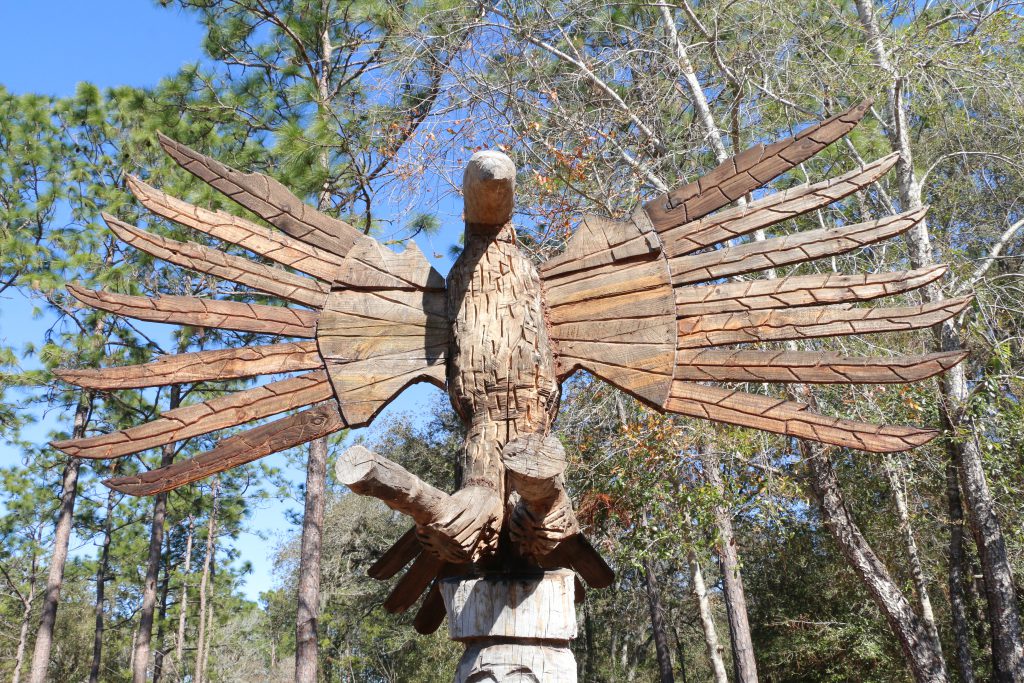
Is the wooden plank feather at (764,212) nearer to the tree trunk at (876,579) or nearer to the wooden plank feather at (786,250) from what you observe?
the wooden plank feather at (786,250)

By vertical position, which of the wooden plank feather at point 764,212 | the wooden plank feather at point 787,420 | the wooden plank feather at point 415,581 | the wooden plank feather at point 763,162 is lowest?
the wooden plank feather at point 415,581

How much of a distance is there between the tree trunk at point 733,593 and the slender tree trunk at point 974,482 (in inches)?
90.5

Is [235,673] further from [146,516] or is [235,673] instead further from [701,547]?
[701,547]

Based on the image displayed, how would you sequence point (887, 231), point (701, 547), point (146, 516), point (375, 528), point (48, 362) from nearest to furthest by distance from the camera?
point (887, 231)
point (701, 547)
point (48, 362)
point (146, 516)
point (375, 528)

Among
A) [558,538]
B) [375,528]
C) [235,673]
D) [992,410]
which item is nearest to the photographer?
[558,538]

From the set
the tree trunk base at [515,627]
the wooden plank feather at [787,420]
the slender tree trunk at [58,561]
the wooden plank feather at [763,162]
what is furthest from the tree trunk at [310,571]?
the wooden plank feather at [763,162]

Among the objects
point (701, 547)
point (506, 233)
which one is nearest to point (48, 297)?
point (701, 547)

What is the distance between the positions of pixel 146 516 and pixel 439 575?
51.5ft

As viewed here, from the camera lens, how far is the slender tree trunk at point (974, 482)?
25.8ft

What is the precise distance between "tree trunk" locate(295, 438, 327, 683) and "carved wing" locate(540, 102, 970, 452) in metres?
6.09

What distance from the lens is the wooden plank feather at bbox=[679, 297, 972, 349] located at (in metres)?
2.98

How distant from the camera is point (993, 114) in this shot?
8.98 metres

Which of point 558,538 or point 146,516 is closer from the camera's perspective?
point 558,538

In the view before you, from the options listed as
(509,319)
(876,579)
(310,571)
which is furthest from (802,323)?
(310,571)
